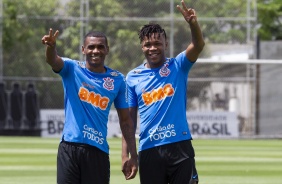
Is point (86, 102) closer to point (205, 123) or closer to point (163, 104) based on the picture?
point (163, 104)

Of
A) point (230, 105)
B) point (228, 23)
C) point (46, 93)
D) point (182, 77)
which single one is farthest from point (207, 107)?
point (182, 77)

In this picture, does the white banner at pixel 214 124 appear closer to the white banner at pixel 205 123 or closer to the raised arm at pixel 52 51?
the white banner at pixel 205 123

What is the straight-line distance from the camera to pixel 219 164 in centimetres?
1789

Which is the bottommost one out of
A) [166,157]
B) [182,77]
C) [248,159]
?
[248,159]

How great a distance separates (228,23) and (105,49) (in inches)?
932

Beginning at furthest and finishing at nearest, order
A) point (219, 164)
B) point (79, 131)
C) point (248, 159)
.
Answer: point (248, 159)
point (219, 164)
point (79, 131)

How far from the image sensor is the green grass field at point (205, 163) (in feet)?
47.5

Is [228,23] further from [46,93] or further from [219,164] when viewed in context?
[219,164]

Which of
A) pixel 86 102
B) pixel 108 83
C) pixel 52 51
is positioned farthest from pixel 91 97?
pixel 52 51

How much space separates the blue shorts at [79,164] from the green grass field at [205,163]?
19.3ft

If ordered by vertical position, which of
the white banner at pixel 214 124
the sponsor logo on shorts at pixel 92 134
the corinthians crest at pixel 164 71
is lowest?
the white banner at pixel 214 124

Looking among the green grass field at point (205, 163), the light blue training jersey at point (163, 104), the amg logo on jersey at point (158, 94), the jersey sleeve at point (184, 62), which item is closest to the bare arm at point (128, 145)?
the light blue training jersey at point (163, 104)

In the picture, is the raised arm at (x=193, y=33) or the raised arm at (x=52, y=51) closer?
the raised arm at (x=52, y=51)

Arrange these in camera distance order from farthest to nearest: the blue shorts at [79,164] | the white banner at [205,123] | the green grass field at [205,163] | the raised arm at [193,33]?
1. the white banner at [205,123]
2. the green grass field at [205,163]
3. the raised arm at [193,33]
4. the blue shorts at [79,164]
